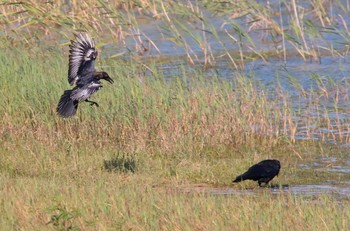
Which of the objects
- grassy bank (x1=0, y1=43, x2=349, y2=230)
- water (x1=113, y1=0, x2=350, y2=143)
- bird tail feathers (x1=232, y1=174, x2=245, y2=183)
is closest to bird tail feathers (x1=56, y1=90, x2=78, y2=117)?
grassy bank (x1=0, y1=43, x2=349, y2=230)

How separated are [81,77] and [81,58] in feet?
1.15

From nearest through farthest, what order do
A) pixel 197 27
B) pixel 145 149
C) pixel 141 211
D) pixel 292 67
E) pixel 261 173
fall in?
pixel 141 211 → pixel 261 173 → pixel 145 149 → pixel 292 67 → pixel 197 27

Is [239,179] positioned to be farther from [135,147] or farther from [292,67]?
[292,67]

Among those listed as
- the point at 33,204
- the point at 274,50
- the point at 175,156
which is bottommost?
the point at 274,50

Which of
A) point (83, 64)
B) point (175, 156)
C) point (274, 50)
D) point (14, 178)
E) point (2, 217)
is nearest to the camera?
point (2, 217)

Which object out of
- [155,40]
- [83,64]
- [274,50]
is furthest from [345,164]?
[155,40]

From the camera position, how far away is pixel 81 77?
9398 millimetres

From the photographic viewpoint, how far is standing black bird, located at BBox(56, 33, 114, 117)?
906cm

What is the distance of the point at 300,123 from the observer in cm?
1305

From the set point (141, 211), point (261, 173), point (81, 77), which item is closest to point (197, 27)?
point (81, 77)

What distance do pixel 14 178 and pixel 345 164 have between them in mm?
4090

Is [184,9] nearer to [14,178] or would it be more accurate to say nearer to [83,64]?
[83,64]

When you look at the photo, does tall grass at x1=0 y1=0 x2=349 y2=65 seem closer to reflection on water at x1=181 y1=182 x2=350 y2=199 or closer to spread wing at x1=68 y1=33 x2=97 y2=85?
spread wing at x1=68 y1=33 x2=97 y2=85

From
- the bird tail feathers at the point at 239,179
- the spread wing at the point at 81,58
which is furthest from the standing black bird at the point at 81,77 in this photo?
the bird tail feathers at the point at 239,179
